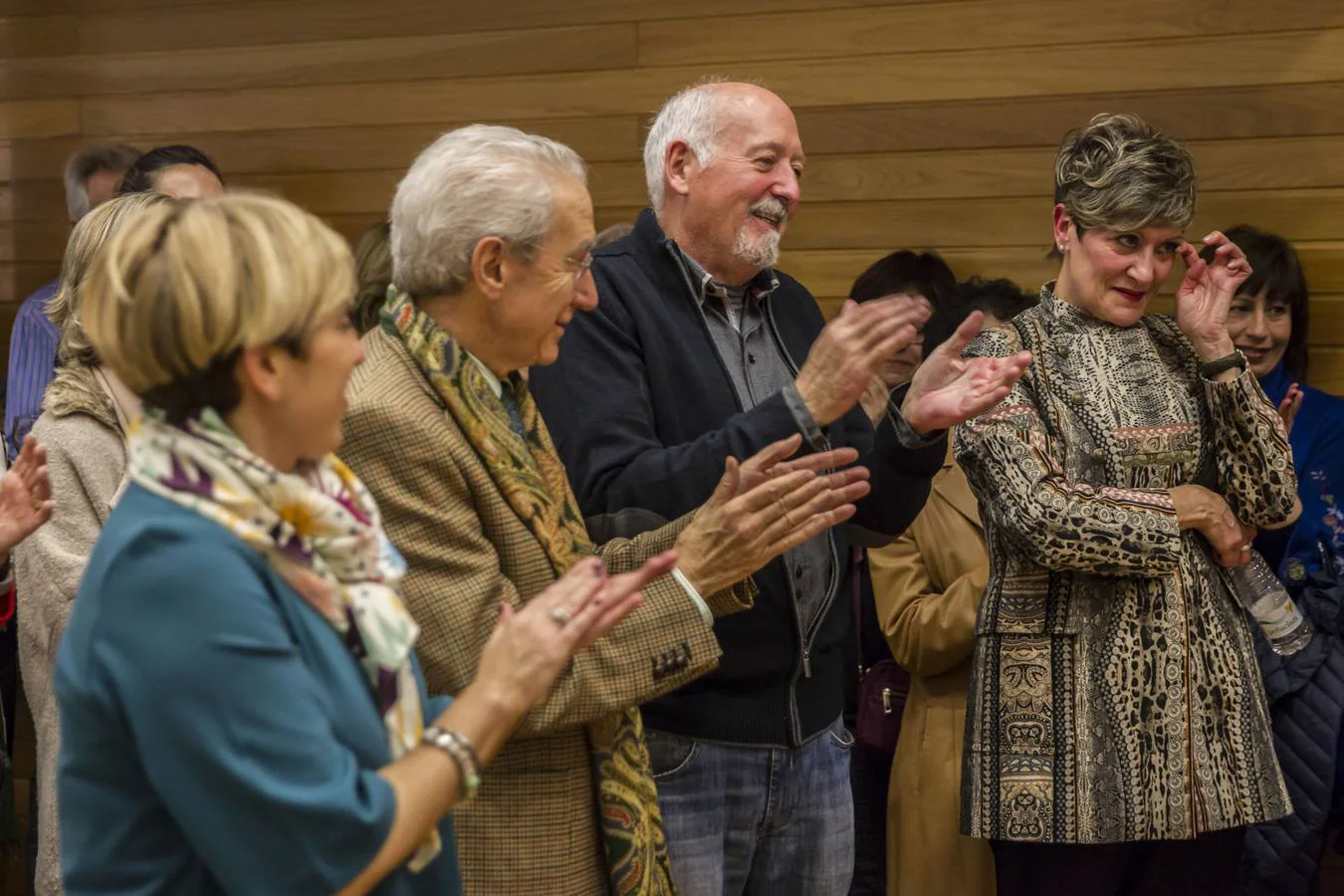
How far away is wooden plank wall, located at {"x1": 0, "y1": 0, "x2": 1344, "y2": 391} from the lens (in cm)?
361

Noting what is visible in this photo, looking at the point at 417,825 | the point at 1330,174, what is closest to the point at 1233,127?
the point at 1330,174

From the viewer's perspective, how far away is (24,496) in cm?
242

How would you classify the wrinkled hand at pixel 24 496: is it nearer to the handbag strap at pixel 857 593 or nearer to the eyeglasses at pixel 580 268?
the eyeglasses at pixel 580 268

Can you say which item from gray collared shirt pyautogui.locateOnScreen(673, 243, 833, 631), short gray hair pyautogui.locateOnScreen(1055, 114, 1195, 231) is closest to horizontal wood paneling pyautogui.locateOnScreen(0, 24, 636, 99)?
short gray hair pyautogui.locateOnScreen(1055, 114, 1195, 231)

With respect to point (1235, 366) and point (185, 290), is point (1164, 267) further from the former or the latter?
point (185, 290)

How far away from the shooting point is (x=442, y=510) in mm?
1770

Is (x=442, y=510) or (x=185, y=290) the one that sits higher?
(x=185, y=290)

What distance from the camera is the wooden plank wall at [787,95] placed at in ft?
11.8

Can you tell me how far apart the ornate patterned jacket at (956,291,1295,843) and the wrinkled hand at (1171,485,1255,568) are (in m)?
0.03

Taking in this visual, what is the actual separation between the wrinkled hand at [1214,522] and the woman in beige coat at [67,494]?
1725mm

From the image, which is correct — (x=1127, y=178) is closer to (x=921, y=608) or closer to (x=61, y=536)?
(x=921, y=608)

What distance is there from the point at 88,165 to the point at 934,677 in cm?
269

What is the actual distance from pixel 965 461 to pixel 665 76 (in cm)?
183

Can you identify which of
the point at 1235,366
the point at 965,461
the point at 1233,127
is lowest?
the point at 965,461
